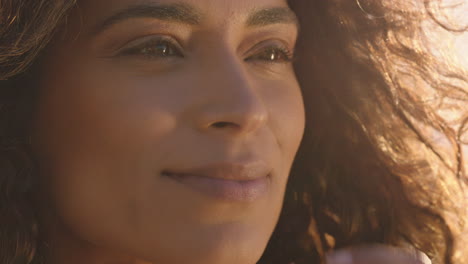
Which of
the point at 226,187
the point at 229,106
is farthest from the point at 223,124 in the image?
the point at 226,187

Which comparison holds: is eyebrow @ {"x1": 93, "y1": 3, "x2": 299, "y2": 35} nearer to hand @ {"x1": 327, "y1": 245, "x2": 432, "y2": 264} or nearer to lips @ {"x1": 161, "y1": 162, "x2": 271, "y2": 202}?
lips @ {"x1": 161, "y1": 162, "x2": 271, "y2": 202}

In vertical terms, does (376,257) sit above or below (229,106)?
below

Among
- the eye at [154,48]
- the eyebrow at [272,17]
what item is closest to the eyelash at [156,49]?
the eye at [154,48]

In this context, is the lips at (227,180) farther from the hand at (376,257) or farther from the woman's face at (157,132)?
the hand at (376,257)

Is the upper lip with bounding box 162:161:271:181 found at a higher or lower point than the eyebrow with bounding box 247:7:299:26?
lower

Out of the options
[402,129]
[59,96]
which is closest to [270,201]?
[59,96]

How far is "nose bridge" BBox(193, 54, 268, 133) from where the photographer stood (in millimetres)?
1808

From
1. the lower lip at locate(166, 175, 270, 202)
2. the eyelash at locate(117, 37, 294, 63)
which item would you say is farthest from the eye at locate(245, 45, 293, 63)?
the lower lip at locate(166, 175, 270, 202)

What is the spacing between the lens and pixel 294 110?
212cm

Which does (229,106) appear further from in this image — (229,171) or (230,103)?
(229,171)

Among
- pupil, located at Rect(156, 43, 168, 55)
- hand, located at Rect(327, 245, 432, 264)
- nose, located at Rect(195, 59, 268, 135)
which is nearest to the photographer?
nose, located at Rect(195, 59, 268, 135)

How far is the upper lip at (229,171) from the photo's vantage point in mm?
1814

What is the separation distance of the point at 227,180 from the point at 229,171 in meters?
0.03

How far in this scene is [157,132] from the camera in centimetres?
180
